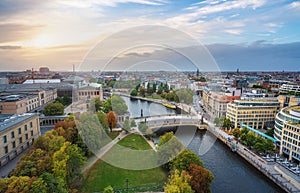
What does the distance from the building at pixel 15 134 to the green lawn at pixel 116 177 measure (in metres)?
3.79

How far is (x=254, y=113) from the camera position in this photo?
51.8 feet

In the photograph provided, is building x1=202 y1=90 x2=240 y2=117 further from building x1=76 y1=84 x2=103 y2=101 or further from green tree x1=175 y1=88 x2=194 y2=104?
building x1=76 y1=84 x2=103 y2=101

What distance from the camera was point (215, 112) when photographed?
19.9 meters

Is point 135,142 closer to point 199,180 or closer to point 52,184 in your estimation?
point 199,180

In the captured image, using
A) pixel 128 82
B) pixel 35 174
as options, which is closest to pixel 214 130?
pixel 35 174

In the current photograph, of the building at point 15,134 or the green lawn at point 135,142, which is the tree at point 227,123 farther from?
the building at point 15,134

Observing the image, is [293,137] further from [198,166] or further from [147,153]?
[147,153]

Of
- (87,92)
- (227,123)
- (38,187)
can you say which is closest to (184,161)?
(38,187)

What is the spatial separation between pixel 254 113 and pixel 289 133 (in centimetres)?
523

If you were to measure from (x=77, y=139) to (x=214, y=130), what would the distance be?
10.0m

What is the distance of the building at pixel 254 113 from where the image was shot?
15633 mm

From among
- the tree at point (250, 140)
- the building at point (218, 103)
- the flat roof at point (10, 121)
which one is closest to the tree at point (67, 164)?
the flat roof at point (10, 121)

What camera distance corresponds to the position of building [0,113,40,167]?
8961mm

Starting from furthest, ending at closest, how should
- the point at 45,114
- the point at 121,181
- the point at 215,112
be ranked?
the point at 215,112, the point at 45,114, the point at 121,181
